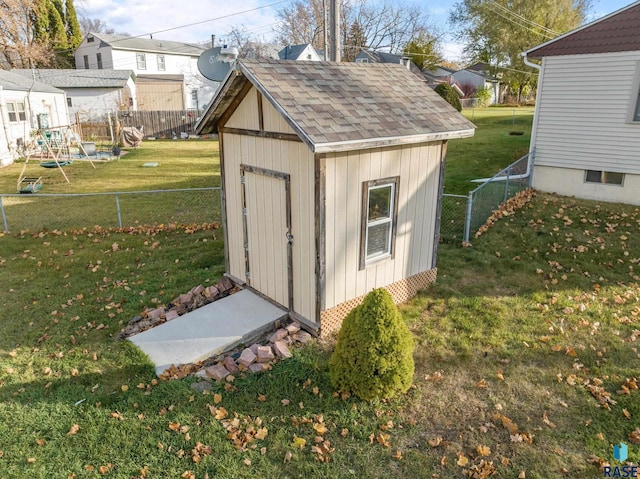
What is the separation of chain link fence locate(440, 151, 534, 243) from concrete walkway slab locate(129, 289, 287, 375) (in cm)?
469

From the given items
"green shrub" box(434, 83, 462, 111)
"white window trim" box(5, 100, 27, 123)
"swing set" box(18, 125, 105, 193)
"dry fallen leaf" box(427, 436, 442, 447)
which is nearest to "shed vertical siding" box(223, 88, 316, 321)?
"dry fallen leaf" box(427, 436, 442, 447)

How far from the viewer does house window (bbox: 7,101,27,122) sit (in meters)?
21.0

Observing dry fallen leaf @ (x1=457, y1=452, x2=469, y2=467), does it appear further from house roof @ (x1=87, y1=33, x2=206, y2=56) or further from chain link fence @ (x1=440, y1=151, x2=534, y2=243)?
house roof @ (x1=87, y1=33, x2=206, y2=56)

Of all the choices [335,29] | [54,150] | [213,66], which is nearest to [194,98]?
[54,150]

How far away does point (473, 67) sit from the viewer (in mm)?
54719

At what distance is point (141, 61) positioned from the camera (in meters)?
41.9

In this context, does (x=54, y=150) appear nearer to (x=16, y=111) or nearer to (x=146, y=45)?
(x=16, y=111)

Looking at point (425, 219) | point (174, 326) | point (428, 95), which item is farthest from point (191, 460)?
point (428, 95)

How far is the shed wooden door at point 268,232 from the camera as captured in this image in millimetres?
6117

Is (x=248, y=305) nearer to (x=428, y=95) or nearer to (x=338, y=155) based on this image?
(x=338, y=155)

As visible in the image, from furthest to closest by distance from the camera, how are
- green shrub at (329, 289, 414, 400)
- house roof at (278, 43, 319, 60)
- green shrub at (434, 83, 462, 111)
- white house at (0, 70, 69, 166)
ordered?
green shrub at (434, 83, 462, 111) < house roof at (278, 43, 319, 60) < white house at (0, 70, 69, 166) < green shrub at (329, 289, 414, 400)

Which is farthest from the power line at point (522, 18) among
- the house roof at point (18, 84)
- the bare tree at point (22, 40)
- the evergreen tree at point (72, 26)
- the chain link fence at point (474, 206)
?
the evergreen tree at point (72, 26)

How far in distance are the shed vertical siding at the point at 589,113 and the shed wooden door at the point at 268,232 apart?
973 cm

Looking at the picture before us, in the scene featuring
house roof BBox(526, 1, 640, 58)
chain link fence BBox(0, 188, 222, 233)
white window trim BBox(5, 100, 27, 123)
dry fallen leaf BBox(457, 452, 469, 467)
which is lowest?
dry fallen leaf BBox(457, 452, 469, 467)
